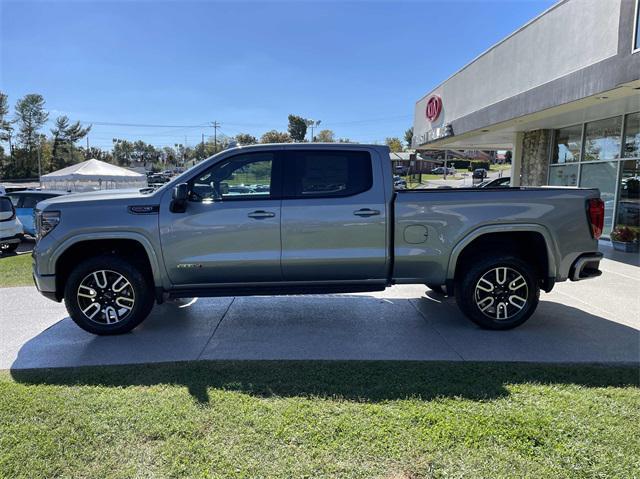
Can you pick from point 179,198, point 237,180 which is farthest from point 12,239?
point 237,180

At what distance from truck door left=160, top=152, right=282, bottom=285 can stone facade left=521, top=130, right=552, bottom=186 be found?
1276cm

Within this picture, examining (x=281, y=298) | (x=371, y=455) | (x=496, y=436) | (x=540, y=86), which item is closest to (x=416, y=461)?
(x=371, y=455)

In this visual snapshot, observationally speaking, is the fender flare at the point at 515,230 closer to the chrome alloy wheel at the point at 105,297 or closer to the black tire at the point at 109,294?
the black tire at the point at 109,294

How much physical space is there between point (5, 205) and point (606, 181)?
1668cm

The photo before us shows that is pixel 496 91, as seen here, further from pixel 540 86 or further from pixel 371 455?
pixel 371 455

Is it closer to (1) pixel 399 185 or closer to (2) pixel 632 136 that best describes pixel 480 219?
(1) pixel 399 185

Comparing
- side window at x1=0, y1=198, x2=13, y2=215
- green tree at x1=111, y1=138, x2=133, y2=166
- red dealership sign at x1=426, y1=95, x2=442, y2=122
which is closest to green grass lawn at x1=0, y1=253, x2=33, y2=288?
side window at x1=0, y1=198, x2=13, y2=215

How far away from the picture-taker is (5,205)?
1302 cm

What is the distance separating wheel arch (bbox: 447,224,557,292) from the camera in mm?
4863

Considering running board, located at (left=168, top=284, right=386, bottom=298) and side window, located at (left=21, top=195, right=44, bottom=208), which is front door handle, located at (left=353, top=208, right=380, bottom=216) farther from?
side window, located at (left=21, top=195, right=44, bottom=208)

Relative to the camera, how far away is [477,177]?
129ft

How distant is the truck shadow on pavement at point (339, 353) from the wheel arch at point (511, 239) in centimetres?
66

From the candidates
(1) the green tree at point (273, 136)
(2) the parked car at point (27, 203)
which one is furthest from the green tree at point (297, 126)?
(2) the parked car at point (27, 203)

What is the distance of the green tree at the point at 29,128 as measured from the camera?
6669cm
